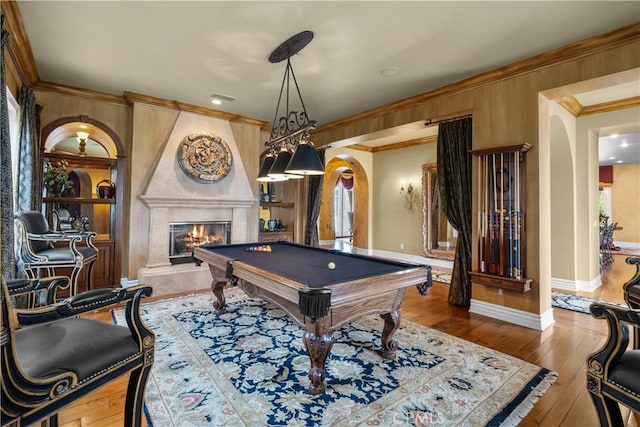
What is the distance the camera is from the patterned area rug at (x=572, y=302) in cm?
379

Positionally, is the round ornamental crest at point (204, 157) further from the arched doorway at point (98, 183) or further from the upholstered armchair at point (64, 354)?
the upholstered armchair at point (64, 354)

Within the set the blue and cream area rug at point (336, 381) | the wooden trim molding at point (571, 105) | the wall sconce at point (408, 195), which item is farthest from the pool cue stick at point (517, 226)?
the wall sconce at point (408, 195)

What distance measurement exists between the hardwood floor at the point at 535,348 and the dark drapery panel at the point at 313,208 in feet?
7.67

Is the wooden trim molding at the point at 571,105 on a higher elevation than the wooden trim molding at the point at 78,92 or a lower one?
lower

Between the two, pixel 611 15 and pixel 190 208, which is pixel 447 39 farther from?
pixel 190 208

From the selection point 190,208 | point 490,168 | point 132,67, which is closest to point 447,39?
point 490,168

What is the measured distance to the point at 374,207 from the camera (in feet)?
25.3

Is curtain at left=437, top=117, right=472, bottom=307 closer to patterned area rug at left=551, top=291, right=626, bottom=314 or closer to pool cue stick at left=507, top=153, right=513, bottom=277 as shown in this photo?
pool cue stick at left=507, top=153, right=513, bottom=277

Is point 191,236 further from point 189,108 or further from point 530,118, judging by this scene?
point 530,118

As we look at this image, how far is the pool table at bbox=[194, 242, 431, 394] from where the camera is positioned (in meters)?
1.83

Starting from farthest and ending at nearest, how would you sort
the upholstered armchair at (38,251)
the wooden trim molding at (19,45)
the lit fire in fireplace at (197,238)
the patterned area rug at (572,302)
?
the lit fire in fireplace at (197,238) → the patterned area rug at (572,302) → the upholstered armchair at (38,251) → the wooden trim molding at (19,45)

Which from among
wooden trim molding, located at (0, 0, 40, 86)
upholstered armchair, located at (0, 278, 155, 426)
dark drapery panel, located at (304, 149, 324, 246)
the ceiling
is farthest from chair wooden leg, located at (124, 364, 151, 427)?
dark drapery panel, located at (304, 149, 324, 246)

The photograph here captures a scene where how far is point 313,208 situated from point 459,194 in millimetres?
3014

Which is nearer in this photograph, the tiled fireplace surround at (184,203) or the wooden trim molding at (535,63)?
the wooden trim molding at (535,63)
